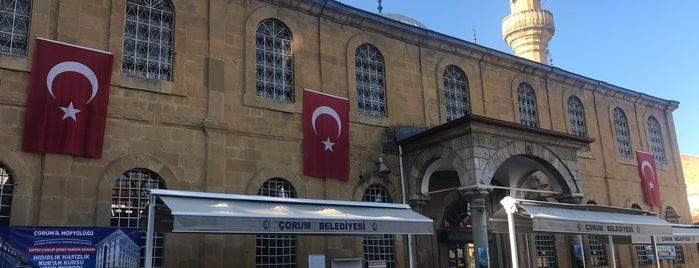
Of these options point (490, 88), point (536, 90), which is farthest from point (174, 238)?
point (536, 90)

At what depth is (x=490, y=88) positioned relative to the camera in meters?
18.7

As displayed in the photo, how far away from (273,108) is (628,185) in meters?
15.0

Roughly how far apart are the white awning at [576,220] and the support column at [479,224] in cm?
56

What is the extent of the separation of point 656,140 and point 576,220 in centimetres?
1521

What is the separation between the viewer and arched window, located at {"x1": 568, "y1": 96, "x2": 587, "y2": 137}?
69.6 ft

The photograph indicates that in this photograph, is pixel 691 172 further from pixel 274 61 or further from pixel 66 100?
pixel 66 100

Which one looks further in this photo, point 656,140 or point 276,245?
point 656,140

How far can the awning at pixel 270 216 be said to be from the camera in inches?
346

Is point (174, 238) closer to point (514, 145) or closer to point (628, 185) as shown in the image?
point (514, 145)

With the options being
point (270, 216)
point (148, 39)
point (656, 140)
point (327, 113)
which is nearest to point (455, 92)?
point (327, 113)

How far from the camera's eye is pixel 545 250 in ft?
62.4

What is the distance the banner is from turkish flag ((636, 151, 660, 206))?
1926 centimetres

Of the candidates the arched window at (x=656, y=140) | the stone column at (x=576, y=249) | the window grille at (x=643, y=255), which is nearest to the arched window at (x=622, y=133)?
the arched window at (x=656, y=140)

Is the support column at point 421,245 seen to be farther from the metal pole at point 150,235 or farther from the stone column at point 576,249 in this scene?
the metal pole at point 150,235
